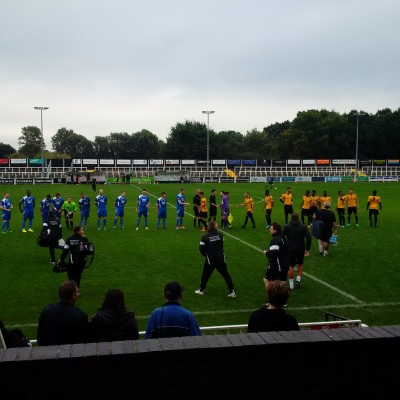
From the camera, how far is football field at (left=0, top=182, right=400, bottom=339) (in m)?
9.62

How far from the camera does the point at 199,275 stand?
12781 mm

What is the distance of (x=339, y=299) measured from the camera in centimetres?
1043

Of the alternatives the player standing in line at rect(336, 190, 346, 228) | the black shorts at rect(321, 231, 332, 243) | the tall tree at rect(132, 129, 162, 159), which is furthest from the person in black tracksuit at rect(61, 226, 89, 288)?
the tall tree at rect(132, 129, 162, 159)

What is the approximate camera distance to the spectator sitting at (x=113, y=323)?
→ 5023 mm

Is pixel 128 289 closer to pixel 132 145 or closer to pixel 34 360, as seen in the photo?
pixel 34 360

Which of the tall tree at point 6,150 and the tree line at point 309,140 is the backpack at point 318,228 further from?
the tall tree at point 6,150

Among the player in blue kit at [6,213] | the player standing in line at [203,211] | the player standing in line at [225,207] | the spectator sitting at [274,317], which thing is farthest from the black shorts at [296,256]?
the player in blue kit at [6,213]

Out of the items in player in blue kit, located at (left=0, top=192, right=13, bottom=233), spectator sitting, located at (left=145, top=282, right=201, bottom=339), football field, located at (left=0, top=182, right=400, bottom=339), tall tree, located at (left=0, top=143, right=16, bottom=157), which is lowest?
football field, located at (left=0, top=182, right=400, bottom=339)

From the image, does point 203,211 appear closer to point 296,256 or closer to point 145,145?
point 296,256

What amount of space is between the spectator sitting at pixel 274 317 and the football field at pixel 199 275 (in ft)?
12.7

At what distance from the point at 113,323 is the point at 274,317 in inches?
67.8

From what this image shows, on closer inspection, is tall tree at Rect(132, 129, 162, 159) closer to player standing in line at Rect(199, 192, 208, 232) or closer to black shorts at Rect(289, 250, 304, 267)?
player standing in line at Rect(199, 192, 208, 232)

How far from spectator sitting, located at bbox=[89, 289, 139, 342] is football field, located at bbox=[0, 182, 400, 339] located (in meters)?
3.67

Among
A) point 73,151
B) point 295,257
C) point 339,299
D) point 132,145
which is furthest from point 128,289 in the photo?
point 73,151
